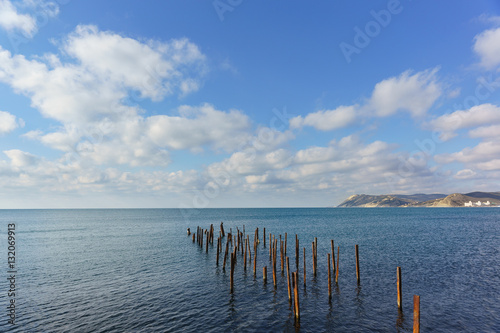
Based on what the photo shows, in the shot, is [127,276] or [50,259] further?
[50,259]

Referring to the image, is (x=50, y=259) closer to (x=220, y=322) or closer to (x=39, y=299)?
(x=39, y=299)

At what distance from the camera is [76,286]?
2541cm

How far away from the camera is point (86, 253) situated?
141 feet

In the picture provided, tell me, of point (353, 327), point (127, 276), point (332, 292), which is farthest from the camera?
point (127, 276)

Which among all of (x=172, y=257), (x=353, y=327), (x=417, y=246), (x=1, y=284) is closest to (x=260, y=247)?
(x=172, y=257)

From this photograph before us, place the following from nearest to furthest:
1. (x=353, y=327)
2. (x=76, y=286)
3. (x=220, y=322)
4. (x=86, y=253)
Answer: (x=353, y=327) < (x=220, y=322) < (x=76, y=286) < (x=86, y=253)

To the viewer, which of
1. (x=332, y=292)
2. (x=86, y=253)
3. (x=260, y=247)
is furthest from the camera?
(x=260, y=247)

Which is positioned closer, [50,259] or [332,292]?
[332,292]

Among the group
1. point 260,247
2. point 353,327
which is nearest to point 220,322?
point 353,327

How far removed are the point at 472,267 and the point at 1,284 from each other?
49965 millimetres

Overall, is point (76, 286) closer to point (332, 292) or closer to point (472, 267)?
point (332, 292)

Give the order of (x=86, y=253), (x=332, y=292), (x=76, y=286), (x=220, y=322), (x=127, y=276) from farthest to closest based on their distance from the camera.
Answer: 1. (x=86, y=253)
2. (x=127, y=276)
3. (x=76, y=286)
4. (x=332, y=292)
5. (x=220, y=322)

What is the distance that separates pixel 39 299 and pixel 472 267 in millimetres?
43720

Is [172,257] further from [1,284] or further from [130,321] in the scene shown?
[130,321]
